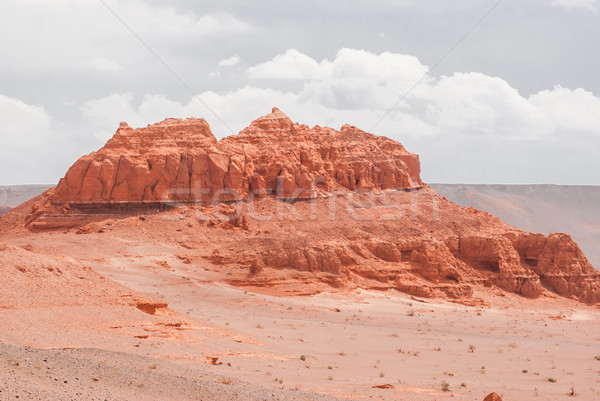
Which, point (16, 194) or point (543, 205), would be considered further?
point (16, 194)

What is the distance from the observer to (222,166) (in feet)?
178

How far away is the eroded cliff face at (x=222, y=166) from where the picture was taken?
53.4 meters

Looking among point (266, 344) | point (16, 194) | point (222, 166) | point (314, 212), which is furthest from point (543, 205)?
point (266, 344)

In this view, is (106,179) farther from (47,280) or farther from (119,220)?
(47,280)

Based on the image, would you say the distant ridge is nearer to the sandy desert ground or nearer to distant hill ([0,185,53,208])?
distant hill ([0,185,53,208])

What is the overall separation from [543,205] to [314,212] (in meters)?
150

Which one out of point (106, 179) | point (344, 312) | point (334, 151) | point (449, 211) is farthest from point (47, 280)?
point (334, 151)

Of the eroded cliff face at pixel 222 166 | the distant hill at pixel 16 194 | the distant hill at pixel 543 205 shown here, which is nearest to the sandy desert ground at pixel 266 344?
the eroded cliff face at pixel 222 166

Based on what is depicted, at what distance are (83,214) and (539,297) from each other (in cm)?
3660

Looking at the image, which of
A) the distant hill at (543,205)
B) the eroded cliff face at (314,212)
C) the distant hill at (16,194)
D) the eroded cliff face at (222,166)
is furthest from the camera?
the distant hill at (16,194)

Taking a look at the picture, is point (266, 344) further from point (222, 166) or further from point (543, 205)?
point (543, 205)

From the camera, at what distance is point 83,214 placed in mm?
52188

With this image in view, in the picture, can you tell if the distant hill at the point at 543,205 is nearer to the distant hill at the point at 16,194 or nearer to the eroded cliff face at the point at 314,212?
the eroded cliff face at the point at 314,212

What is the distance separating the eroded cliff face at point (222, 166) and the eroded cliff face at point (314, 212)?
0.37ft
